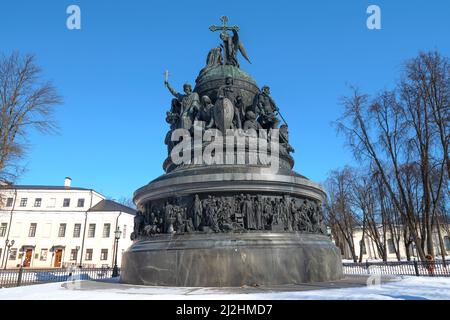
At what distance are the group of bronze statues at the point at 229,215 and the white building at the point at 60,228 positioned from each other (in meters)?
40.9

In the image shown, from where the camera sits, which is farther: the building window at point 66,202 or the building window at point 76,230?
the building window at point 66,202

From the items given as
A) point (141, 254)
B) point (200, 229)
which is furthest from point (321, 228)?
point (141, 254)

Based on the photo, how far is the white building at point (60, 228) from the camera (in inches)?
1898

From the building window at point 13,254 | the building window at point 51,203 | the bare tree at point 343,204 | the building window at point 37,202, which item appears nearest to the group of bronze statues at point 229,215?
the bare tree at point 343,204

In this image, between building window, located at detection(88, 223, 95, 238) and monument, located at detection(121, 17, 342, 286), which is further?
building window, located at detection(88, 223, 95, 238)

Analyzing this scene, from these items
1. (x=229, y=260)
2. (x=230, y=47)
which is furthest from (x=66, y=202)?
(x=229, y=260)

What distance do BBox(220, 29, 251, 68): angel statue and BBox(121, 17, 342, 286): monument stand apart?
14.7 feet

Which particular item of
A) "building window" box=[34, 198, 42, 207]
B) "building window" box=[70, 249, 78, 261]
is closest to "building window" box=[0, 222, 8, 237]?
"building window" box=[34, 198, 42, 207]

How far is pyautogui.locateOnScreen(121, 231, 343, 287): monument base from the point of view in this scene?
9.14m

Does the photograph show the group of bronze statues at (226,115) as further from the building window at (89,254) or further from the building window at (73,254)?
the building window at (73,254)

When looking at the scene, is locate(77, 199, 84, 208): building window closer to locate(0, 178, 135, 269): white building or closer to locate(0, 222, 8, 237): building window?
locate(0, 178, 135, 269): white building

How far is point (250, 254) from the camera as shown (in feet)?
30.5
